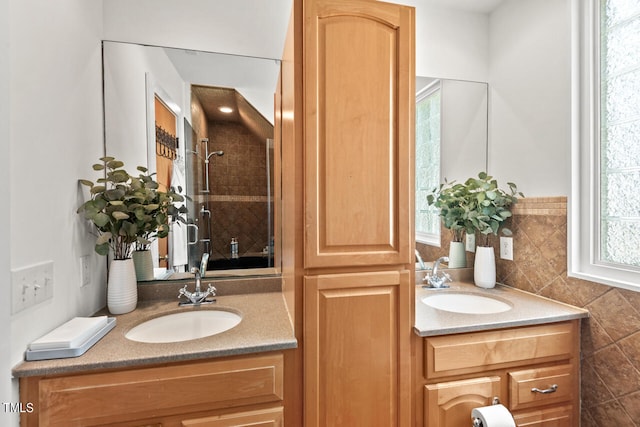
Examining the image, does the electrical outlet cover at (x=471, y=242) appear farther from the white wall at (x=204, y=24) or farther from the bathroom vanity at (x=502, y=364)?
the white wall at (x=204, y=24)

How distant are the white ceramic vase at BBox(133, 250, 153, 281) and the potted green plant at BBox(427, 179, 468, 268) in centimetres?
158

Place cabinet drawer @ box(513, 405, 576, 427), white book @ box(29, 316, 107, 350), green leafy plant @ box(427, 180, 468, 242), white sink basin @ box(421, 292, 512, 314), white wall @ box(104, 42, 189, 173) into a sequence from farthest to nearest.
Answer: green leafy plant @ box(427, 180, 468, 242) → white sink basin @ box(421, 292, 512, 314) → white wall @ box(104, 42, 189, 173) → cabinet drawer @ box(513, 405, 576, 427) → white book @ box(29, 316, 107, 350)

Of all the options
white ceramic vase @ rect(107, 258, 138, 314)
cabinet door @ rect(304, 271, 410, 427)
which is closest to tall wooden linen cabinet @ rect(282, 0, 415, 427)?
cabinet door @ rect(304, 271, 410, 427)

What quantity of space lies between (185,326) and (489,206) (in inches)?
65.2

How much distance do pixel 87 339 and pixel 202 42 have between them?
1415 millimetres

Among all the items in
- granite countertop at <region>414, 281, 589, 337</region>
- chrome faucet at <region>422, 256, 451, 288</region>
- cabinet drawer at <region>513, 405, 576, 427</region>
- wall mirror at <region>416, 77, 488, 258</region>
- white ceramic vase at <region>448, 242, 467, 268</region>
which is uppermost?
wall mirror at <region>416, 77, 488, 258</region>

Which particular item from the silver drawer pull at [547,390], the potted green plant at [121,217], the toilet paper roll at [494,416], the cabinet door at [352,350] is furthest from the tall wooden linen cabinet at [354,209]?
the potted green plant at [121,217]

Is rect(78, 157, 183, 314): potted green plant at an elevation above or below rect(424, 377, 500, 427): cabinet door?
above

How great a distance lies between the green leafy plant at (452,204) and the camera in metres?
1.89

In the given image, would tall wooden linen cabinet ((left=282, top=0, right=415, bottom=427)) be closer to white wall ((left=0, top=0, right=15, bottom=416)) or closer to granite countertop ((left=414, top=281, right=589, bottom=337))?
granite countertop ((left=414, top=281, right=589, bottom=337))

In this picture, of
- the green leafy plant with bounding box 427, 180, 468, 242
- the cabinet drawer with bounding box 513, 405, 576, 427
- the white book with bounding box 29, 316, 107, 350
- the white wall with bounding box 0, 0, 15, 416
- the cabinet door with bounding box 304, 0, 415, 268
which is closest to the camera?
the white wall with bounding box 0, 0, 15, 416

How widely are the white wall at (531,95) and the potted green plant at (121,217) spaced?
1.85 metres

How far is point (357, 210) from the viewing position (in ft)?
3.86

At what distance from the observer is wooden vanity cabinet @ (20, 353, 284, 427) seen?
96cm
